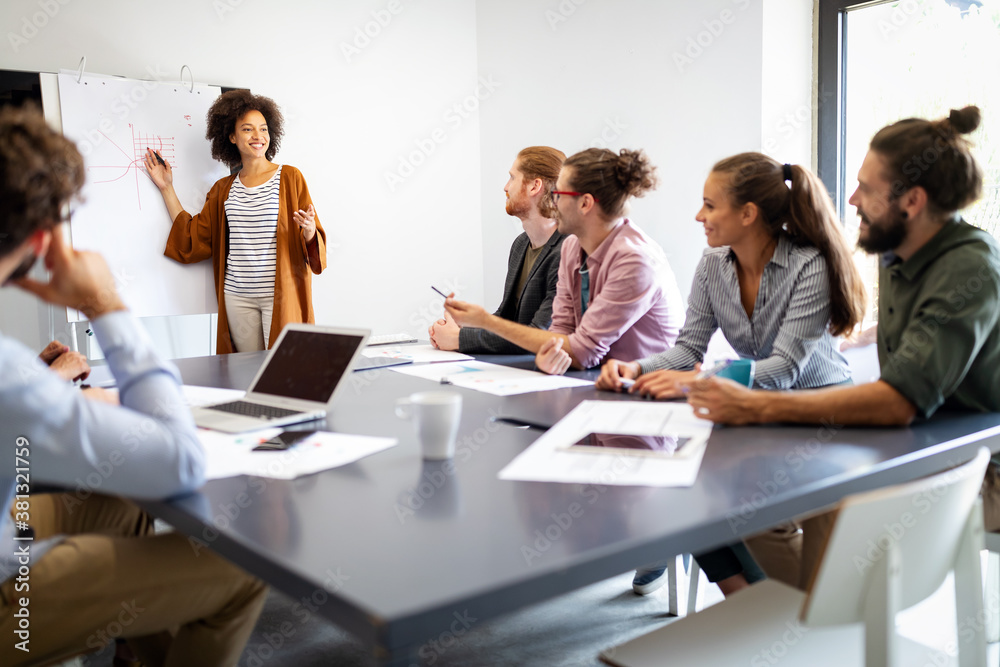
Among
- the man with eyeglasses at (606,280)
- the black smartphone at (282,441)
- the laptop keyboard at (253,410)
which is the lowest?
the black smartphone at (282,441)

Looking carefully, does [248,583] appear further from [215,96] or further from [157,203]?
[215,96]

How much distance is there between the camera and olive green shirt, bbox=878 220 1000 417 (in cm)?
140

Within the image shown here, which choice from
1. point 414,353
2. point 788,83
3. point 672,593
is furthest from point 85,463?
point 788,83

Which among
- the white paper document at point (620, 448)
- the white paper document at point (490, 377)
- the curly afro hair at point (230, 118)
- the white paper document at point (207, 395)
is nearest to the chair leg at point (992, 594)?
the white paper document at point (620, 448)

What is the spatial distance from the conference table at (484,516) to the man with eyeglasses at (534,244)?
1281 millimetres

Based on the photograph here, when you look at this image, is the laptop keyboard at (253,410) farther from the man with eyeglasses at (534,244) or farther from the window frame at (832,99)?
the window frame at (832,99)

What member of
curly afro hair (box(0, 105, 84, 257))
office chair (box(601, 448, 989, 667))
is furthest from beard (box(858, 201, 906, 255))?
curly afro hair (box(0, 105, 84, 257))

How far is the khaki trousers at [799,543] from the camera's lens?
144cm

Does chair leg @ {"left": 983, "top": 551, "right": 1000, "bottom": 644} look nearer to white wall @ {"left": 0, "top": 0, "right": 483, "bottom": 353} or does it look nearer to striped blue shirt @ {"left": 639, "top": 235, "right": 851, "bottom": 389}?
striped blue shirt @ {"left": 639, "top": 235, "right": 851, "bottom": 389}

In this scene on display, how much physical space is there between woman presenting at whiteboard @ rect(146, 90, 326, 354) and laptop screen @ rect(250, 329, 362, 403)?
1992 mm

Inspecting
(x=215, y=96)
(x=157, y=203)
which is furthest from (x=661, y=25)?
(x=157, y=203)

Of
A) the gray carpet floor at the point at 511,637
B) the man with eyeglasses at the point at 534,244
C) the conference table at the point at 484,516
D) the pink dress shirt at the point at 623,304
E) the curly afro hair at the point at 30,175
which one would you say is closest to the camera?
the conference table at the point at 484,516

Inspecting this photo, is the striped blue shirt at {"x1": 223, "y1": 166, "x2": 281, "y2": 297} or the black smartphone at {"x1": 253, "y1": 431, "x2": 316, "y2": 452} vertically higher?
the striped blue shirt at {"x1": 223, "y1": 166, "x2": 281, "y2": 297}

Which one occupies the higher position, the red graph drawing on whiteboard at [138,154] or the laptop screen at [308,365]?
the red graph drawing on whiteboard at [138,154]
